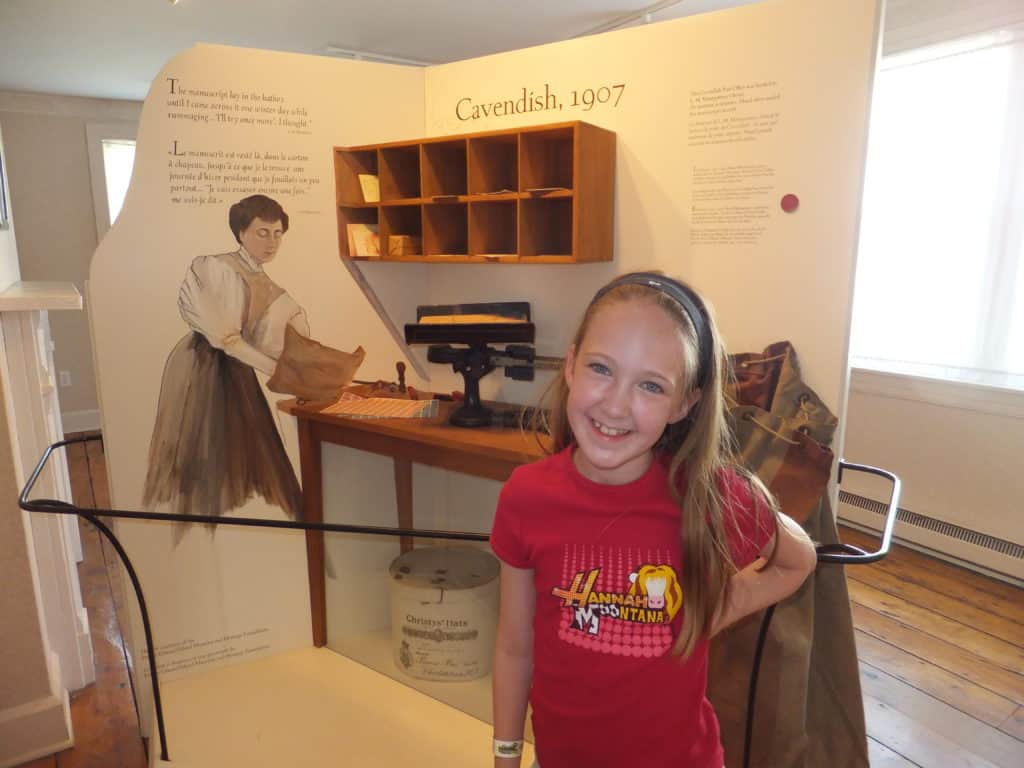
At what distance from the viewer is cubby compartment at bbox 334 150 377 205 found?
232 cm

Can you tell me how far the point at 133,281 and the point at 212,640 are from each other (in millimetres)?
1162

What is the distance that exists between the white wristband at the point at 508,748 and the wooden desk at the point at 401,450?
0.87m

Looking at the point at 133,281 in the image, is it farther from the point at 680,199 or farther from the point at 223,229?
the point at 680,199

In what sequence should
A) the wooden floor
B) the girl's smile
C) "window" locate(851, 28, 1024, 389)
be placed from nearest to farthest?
the girl's smile
the wooden floor
"window" locate(851, 28, 1024, 389)

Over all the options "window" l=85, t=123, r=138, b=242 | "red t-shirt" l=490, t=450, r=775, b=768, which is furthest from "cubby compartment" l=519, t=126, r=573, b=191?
"window" l=85, t=123, r=138, b=242

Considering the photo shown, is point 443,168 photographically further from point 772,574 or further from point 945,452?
point 945,452

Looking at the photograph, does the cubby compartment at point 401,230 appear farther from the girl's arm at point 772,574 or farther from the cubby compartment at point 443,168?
the girl's arm at point 772,574

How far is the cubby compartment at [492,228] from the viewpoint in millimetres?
2184

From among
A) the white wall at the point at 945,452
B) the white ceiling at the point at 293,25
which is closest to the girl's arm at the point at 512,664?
the white wall at the point at 945,452

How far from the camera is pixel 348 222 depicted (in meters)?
2.39

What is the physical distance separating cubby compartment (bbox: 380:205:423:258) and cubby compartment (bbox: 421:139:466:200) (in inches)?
4.9

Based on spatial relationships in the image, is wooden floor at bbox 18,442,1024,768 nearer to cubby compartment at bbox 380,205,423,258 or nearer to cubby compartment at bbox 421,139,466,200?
cubby compartment at bbox 380,205,423,258

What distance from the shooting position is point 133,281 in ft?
6.81

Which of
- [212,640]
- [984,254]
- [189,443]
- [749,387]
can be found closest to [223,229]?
[189,443]
